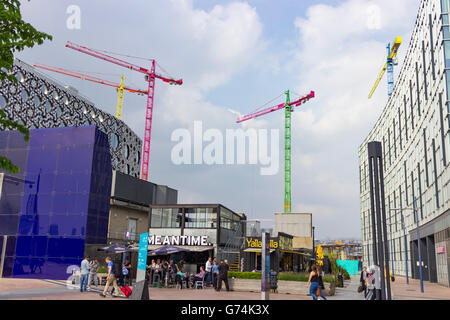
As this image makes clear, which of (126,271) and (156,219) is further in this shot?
(156,219)

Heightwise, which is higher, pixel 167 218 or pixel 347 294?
pixel 167 218

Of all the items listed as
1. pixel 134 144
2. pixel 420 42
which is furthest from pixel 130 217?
pixel 134 144

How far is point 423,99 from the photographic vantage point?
138 ft

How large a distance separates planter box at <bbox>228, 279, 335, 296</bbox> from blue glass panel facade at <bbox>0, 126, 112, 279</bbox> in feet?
50.1

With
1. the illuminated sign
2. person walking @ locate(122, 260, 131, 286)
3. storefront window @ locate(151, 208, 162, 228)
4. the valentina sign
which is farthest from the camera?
storefront window @ locate(151, 208, 162, 228)

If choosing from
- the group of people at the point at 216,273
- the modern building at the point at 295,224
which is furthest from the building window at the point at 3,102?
the group of people at the point at 216,273

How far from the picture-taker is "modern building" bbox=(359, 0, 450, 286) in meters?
34.1

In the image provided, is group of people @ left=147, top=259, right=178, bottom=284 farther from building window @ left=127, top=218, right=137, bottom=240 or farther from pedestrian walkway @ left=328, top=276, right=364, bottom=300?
building window @ left=127, top=218, right=137, bottom=240

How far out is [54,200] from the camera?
33.6 meters

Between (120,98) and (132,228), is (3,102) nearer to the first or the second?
(132,228)

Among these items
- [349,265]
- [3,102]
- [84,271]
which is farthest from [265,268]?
[3,102]

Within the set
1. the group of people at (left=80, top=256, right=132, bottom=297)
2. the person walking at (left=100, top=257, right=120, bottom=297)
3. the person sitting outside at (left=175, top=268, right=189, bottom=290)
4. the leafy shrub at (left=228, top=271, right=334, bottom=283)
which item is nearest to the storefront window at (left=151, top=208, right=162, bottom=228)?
the person sitting outside at (left=175, top=268, right=189, bottom=290)

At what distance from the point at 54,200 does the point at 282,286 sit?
20.9 metres

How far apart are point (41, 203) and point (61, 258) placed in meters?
4.91
